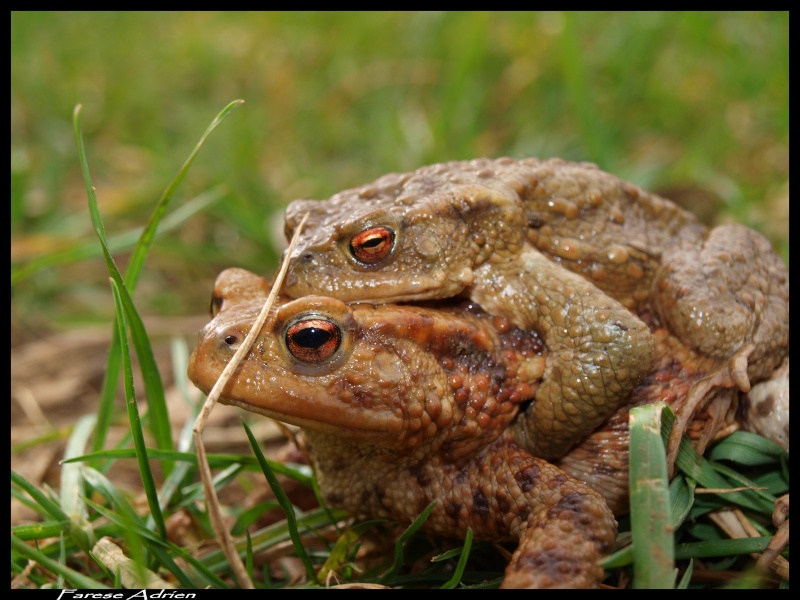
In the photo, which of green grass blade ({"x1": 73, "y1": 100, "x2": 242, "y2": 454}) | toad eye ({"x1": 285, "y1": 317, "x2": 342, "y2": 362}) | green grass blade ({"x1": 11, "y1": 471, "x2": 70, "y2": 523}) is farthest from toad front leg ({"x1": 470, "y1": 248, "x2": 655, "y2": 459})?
green grass blade ({"x1": 11, "y1": 471, "x2": 70, "y2": 523})

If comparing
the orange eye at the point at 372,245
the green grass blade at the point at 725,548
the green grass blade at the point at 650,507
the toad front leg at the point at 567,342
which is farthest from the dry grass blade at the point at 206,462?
the green grass blade at the point at 725,548

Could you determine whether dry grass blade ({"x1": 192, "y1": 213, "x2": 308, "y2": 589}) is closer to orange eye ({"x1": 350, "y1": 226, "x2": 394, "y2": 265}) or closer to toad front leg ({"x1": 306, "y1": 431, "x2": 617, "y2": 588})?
orange eye ({"x1": 350, "y1": 226, "x2": 394, "y2": 265})

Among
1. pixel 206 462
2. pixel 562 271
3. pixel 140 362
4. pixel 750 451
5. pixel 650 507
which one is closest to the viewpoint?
pixel 650 507

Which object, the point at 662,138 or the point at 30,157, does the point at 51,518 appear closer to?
the point at 30,157

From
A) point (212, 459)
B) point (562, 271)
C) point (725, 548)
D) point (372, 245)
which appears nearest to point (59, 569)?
point (212, 459)

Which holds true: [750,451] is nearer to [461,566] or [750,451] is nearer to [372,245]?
[461,566]

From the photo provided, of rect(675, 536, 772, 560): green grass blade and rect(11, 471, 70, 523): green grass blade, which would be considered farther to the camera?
rect(11, 471, 70, 523): green grass blade
